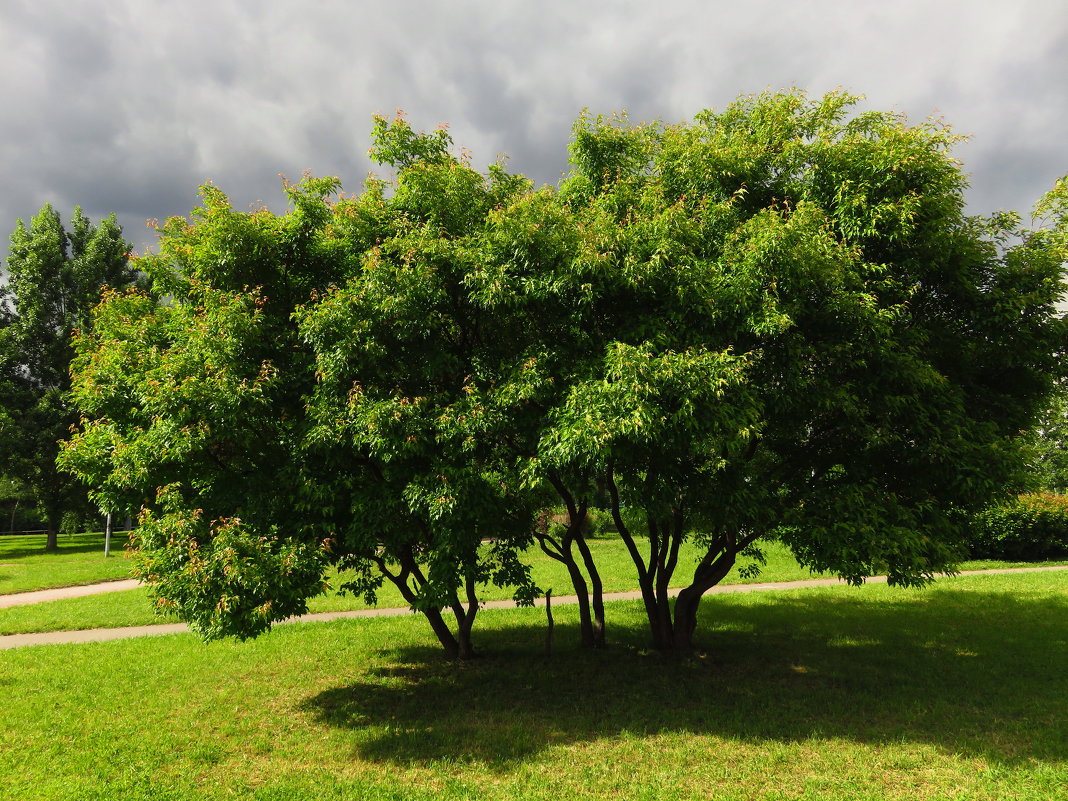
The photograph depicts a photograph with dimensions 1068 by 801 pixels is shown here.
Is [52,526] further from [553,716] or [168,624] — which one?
[553,716]

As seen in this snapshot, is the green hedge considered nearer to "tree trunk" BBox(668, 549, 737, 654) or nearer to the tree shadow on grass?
the tree shadow on grass

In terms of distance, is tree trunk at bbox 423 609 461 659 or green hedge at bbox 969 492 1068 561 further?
green hedge at bbox 969 492 1068 561

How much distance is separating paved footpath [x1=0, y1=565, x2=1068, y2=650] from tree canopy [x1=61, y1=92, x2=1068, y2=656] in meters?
7.26

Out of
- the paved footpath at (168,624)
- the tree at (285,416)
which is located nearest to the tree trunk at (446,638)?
the tree at (285,416)

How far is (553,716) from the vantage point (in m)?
8.51

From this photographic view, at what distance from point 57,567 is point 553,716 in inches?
919

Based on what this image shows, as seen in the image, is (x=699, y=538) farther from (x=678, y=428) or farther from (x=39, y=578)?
(x=39, y=578)

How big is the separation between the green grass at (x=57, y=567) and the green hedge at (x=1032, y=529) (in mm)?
29992

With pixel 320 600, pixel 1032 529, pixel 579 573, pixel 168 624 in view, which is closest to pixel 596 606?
pixel 579 573

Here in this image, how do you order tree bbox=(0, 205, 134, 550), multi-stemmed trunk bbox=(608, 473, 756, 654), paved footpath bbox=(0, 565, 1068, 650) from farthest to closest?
tree bbox=(0, 205, 134, 550)
paved footpath bbox=(0, 565, 1068, 650)
multi-stemmed trunk bbox=(608, 473, 756, 654)

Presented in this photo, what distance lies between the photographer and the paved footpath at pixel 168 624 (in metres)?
13.1

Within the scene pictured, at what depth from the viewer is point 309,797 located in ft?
20.9

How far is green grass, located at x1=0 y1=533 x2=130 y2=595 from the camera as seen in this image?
65.3ft

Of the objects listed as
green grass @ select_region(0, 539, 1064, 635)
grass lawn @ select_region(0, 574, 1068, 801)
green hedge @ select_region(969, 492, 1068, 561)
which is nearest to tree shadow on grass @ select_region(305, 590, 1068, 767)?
grass lawn @ select_region(0, 574, 1068, 801)
